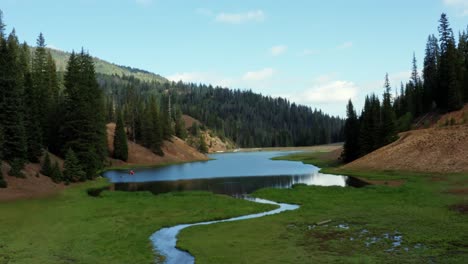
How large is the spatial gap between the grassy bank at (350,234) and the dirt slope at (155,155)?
88630mm

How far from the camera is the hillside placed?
73.6 metres

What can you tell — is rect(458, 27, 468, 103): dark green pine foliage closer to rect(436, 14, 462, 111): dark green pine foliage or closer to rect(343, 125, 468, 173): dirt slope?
rect(436, 14, 462, 111): dark green pine foliage

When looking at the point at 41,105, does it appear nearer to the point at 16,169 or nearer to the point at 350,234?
the point at 16,169

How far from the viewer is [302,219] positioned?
36.8 meters

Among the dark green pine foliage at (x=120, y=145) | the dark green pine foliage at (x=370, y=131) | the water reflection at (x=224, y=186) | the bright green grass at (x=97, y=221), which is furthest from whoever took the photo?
the dark green pine foliage at (x=120, y=145)

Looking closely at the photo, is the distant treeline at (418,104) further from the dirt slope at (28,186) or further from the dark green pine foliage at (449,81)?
the dirt slope at (28,186)

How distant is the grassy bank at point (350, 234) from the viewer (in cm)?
2428

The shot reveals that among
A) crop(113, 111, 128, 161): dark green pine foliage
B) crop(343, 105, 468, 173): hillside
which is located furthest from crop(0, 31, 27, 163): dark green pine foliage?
crop(343, 105, 468, 173): hillside

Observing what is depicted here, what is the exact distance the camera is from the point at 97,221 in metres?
37.6

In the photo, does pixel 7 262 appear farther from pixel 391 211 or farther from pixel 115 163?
pixel 115 163

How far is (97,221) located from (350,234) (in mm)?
21823

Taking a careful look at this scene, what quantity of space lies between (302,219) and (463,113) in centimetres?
8704

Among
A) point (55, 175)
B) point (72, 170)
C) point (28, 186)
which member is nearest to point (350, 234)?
point (28, 186)

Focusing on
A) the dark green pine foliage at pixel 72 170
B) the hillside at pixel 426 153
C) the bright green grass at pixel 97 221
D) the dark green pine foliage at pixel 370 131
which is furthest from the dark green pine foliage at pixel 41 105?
the dark green pine foliage at pixel 370 131
